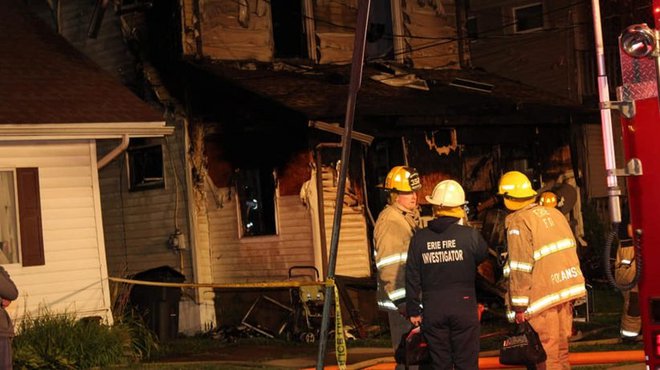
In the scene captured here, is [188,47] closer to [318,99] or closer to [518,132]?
[318,99]

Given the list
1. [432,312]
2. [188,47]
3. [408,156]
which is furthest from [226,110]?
[432,312]

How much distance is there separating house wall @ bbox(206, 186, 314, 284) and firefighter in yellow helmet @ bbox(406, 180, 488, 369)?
970 centimetres

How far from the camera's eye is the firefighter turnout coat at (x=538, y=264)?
9703mm

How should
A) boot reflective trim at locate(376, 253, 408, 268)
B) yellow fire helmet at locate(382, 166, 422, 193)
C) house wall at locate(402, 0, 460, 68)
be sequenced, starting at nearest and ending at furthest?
boot reflective trim at locate(376, 253, 408, 268)
yellow fire helmet at locate(382, 166, 422, 193)
house wall at locate(402, 0, 460, 68)

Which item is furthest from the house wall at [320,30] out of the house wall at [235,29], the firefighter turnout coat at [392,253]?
the firefighter turnout coat at [392,253]

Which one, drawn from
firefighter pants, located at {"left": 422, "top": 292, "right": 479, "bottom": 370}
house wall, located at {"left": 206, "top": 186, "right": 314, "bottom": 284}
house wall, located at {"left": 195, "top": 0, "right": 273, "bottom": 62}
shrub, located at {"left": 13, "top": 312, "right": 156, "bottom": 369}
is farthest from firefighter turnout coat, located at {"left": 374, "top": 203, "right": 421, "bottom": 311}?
house wall, located at {"left": 195, "top": 0, "right": 273, "bottom": 62}

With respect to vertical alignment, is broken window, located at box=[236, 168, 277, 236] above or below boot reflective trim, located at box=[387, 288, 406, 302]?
above

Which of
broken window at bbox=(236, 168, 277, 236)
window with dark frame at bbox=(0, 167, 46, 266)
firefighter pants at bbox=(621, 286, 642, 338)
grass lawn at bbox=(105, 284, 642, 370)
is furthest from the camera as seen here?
broken window at bbox=(236, 168, 277, 236)

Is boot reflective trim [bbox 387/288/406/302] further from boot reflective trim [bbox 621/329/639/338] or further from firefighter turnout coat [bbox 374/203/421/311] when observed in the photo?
boot reflective trim [bbox 621/329/639/338]

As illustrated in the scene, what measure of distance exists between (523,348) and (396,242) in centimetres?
140

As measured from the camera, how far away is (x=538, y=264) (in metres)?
9.79

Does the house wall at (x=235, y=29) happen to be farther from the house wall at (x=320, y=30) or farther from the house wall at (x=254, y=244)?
the house wall at (x=254, y=244)

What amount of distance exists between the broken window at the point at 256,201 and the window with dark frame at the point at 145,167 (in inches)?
56.7

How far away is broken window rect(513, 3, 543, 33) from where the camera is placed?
91.1ft
